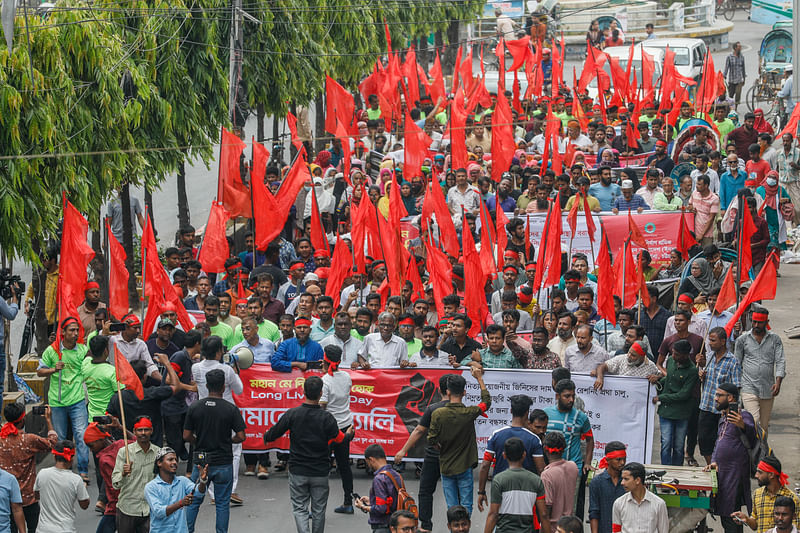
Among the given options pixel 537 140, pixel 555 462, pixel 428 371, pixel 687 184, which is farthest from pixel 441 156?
pixel 555 462

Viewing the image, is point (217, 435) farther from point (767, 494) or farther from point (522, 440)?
point (767, 494)

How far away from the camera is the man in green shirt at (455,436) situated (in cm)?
→ 1048

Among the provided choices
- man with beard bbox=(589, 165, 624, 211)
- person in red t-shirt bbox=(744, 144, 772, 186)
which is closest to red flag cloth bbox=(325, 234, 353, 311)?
man with beard bbox=(589, 165, 624, 211)

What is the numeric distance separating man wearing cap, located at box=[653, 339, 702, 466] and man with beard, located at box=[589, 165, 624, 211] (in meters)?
6.54

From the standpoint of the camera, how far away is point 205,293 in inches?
564

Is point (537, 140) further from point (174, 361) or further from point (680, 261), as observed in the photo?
point (174, 361)

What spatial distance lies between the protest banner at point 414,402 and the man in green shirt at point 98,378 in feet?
4.04

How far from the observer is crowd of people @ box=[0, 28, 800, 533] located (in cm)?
968

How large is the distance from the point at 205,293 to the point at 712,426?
221 inches

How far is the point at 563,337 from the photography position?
41.3 feet

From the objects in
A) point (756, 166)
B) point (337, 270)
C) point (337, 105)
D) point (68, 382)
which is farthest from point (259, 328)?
point (337, 105)

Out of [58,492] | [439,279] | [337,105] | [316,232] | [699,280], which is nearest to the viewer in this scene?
[58,492]

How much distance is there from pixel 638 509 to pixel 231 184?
864 cm

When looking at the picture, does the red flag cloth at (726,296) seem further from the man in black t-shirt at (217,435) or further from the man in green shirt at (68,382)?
the man in green shirt at (68,382)
